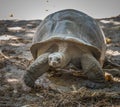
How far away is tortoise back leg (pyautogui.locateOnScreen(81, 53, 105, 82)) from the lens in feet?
Result: 15.0

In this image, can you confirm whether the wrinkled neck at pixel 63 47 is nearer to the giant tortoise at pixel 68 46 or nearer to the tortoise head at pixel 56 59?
the giant tortoise at pixel 68 46

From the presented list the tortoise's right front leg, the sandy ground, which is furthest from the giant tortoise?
the sandy ground

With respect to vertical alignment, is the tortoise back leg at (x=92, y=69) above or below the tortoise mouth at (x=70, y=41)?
below

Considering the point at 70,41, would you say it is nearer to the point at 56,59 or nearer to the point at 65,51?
the point at 65,51

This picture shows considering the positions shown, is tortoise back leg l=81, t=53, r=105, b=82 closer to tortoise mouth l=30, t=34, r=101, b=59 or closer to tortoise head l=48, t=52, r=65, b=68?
tortoise mouth l=30, t=34, r=101, b=59

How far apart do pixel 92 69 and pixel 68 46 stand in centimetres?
39

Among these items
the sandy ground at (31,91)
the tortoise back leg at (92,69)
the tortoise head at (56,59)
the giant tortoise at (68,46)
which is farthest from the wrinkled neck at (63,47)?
the sandy ground at (31,91)

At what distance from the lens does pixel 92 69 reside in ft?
15.0

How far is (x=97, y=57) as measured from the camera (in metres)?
4.91

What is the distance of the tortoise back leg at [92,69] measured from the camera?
4562 millimetres

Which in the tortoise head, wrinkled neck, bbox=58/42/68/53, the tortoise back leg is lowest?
the tortoise back leg

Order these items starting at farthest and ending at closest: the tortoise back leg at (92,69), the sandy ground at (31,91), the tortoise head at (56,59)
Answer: the tortoise back leg at (92,69)
the tortoise head at (56,59)
the sandy ground at (31,91)

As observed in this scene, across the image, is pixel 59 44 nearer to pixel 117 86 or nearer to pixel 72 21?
pixel 72 21

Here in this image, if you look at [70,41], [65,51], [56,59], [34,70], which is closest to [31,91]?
[34,70]
